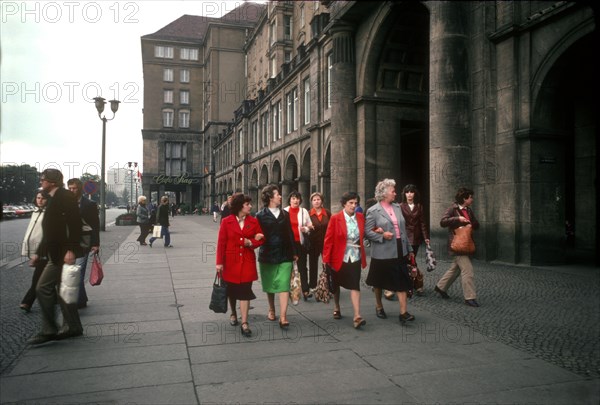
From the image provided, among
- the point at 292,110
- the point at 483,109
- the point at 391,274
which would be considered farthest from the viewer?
the point at 292,110

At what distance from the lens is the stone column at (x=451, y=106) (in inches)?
506

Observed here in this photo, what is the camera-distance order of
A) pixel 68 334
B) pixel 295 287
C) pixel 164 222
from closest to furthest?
pixel 68 334, pixel 295 287, pixel 164 222

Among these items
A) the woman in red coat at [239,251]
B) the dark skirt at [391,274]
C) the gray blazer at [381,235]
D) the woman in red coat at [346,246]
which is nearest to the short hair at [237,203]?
the woman in red coat at [239,251]

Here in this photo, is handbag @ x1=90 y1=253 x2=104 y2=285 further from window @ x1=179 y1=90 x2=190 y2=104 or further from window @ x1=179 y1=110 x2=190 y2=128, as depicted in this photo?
window @ x1=179 y1=90 x2=190 y2=104

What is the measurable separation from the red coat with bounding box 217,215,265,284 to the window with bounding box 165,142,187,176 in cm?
7056

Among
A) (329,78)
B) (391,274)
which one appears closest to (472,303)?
(391,274)

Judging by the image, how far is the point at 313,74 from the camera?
24.3 m

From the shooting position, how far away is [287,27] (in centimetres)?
4484

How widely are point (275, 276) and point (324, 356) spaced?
1.50 metres

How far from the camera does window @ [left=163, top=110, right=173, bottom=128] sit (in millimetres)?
75250

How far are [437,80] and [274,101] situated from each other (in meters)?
23.0

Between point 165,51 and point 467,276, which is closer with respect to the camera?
point 467,276

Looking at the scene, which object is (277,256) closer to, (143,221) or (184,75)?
(143,221)

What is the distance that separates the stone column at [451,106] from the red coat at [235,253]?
8198 millimetres
